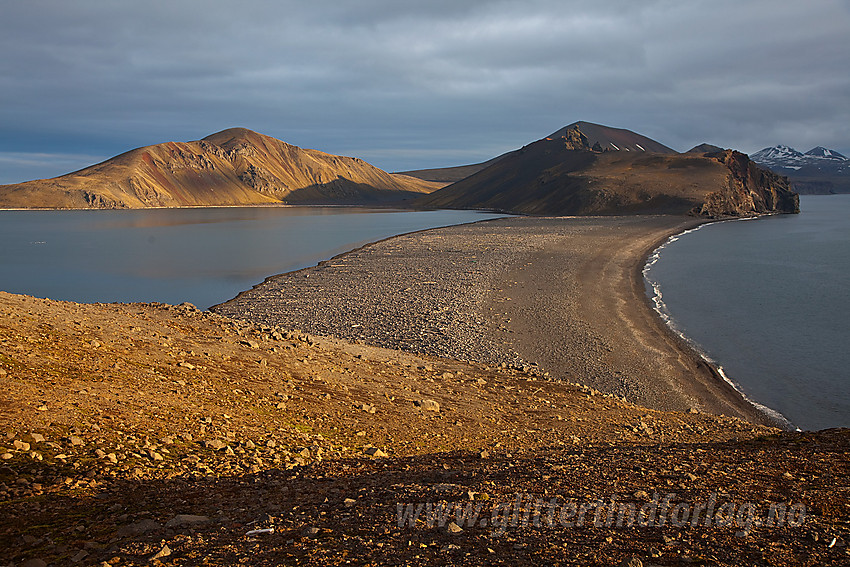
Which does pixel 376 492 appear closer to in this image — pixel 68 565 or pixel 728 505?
pixel 68 565

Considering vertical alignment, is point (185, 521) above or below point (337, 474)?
above

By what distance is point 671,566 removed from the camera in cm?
389

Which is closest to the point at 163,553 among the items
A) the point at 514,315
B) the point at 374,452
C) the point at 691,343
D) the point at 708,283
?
the point at 374,452

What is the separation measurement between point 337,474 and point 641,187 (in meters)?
119

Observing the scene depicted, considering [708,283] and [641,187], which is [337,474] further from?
[641,187]

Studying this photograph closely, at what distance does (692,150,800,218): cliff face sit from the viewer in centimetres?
11980

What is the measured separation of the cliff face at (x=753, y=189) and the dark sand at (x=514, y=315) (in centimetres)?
9604

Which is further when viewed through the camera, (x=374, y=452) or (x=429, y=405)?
(x=429, y=405)

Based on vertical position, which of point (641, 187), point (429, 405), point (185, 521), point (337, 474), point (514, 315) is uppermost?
point (641, 187)

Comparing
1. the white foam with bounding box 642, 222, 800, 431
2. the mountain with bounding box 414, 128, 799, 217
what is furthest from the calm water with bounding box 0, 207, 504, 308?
the mountain with bounding box 414, 128, 799, 217

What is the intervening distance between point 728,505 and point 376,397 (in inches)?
251

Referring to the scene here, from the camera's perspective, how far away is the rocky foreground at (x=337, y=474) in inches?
164

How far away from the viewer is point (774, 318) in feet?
80.6

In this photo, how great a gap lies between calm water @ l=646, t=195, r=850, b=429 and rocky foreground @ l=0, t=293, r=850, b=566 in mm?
6525
